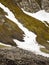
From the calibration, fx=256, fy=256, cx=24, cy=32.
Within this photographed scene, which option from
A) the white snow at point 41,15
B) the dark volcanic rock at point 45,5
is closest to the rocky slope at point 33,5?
the dark volcanic rock at point 45,5

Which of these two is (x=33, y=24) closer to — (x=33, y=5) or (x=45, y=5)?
(x=33, y=5)

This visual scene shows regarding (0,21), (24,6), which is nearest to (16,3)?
(24,6)

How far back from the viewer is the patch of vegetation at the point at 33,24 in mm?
78938

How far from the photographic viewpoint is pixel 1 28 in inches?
2709

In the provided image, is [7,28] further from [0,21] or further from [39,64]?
[39,64]

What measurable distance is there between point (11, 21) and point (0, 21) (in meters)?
7.26

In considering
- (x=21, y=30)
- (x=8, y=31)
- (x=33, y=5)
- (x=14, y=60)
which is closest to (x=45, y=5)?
(x=33, y=5)

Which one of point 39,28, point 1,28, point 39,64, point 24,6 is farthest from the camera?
point 24,6

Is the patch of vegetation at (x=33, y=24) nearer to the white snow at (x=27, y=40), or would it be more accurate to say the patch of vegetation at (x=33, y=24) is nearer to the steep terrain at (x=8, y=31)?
the white snow at (x=27, y=40)

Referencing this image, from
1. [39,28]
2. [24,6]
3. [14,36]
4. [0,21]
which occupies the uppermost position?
[24,6]

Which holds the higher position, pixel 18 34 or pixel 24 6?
pixel 24 6

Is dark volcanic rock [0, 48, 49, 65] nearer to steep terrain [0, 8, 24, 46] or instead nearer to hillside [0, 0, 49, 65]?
hillside [0, 0, 49, 65]

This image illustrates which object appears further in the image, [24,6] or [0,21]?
[24,6]

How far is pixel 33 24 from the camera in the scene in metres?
90.1
